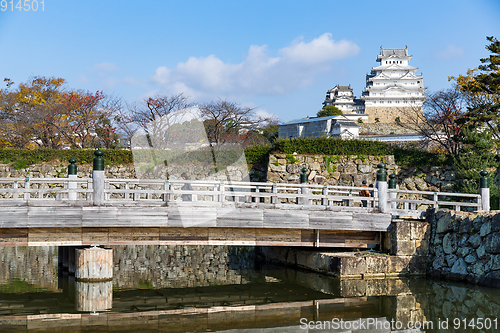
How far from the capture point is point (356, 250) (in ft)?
48.0

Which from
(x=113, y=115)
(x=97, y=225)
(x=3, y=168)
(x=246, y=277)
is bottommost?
(x=246, y=277)

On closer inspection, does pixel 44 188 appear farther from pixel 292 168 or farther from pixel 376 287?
pixel 292 168

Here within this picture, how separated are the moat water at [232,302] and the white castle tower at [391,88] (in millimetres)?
56414

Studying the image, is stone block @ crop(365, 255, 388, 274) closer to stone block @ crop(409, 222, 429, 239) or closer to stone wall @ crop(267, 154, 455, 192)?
stone block @ crop(409, 222, 429, 239)

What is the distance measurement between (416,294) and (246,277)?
5.19 meters

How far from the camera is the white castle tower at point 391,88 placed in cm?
6750

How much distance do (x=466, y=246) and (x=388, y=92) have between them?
2304 inches

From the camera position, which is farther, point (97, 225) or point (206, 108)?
point (206, 108)

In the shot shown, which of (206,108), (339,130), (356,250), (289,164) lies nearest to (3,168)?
(206,108)

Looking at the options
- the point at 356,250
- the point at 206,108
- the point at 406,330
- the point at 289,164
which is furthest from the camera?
the point at 206,108

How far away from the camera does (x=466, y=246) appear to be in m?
12.9

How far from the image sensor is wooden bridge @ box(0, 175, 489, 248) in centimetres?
1156

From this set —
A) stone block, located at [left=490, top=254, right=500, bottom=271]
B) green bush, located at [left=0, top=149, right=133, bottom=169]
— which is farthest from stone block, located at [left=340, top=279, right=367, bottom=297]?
green bush, located at [left=0, top=149, right=133, bottom=169]

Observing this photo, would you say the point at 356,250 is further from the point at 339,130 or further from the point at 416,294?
the point at 339,130
